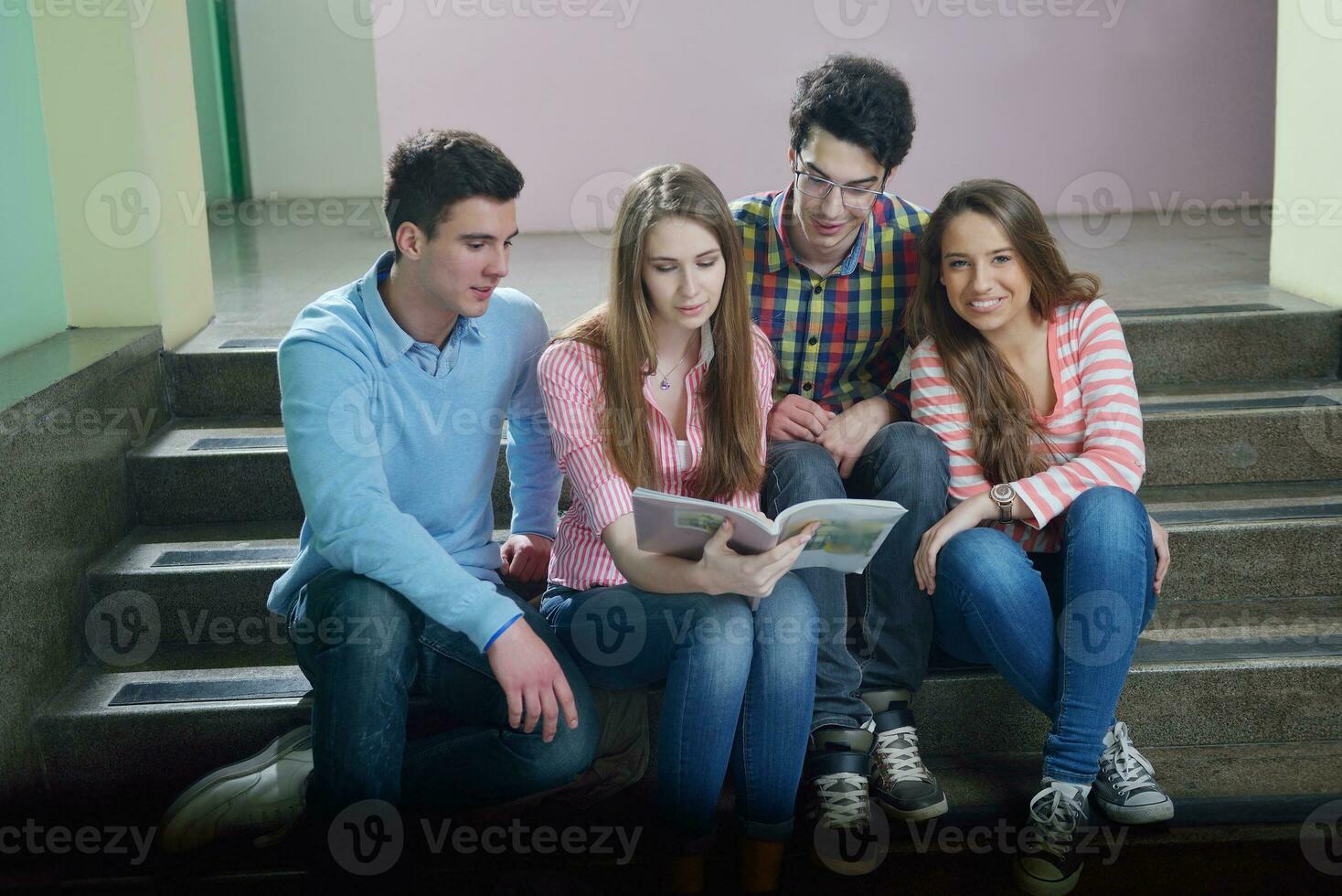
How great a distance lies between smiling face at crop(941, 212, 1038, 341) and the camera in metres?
1.97

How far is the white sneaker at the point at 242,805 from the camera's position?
187 centimetres

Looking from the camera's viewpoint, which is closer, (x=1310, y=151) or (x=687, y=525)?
(x=687, y=525)

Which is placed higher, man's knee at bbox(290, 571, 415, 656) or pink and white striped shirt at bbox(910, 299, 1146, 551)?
pink and white striped shirt at bbox(910, 299, 1146, 551)

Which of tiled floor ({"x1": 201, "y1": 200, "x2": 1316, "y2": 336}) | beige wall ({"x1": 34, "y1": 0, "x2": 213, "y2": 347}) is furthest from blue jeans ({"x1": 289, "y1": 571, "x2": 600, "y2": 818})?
tiled floor ({"x1": 201, "y1": 200, "x2": 1316, "y2": 336})

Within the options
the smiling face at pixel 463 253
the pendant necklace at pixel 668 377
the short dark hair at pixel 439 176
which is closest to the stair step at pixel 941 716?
the pendant necklace at pixel 668 377

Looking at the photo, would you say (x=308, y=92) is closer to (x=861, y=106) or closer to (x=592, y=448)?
(x=861, y=106)

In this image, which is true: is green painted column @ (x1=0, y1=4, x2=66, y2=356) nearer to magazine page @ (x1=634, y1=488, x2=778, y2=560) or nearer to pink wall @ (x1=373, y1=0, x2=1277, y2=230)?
magazine page @ (x1=634, y1=488, x2=778, y2=560)

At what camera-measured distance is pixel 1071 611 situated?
1858mm

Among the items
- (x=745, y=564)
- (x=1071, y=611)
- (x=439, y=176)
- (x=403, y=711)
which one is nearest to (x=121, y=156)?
(x=439, y=176)

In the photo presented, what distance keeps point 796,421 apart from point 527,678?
0.68 metres

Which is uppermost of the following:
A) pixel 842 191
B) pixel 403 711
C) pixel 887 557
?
pixel 842 191

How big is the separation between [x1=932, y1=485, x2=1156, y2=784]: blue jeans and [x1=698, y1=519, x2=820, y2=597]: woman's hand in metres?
0.35

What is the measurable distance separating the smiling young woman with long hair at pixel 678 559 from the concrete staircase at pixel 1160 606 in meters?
0.42

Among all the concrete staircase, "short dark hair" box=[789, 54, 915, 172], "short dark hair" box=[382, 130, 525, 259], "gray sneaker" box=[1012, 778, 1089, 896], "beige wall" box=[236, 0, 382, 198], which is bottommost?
"gray sneaker" box=[1012, 778, 1089, 896]
